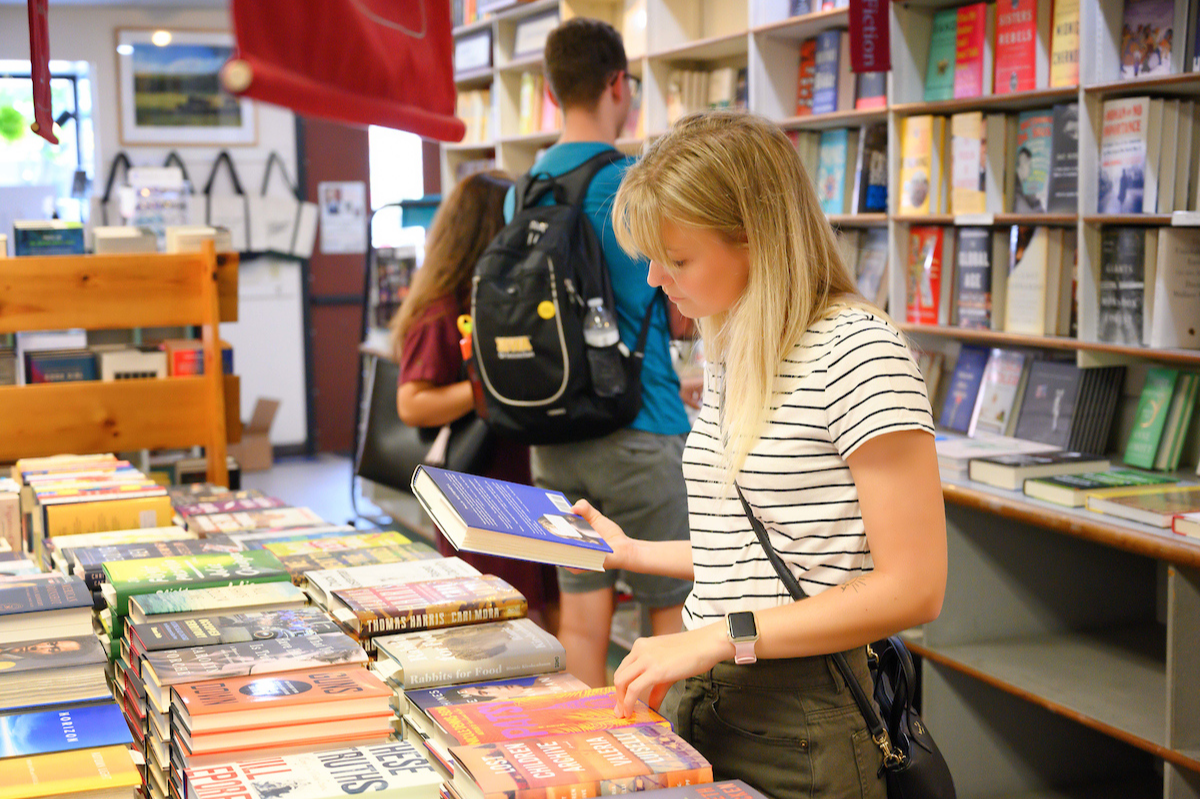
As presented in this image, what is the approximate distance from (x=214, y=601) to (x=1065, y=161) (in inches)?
89.8

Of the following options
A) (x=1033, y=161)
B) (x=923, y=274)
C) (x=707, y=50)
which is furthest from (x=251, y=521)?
(x=707, y=50)

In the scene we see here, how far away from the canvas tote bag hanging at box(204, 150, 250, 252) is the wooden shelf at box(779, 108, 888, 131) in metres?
5.41

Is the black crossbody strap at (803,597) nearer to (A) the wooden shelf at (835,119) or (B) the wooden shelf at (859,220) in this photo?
(B) the wooden shelf at (859,220)

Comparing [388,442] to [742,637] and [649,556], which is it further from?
[742,637]

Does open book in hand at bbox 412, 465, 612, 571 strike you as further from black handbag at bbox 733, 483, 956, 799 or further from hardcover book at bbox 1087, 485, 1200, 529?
hardcover book at bbox 1087, 485, 1200, 529

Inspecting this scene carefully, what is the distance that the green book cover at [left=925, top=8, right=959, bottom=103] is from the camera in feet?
10.2

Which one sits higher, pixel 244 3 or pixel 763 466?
pixel 244 3

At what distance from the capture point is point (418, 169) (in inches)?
336

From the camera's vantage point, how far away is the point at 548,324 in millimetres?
2266

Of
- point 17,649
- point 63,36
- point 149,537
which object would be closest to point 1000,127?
point 149,537

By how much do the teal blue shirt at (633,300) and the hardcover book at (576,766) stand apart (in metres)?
1.28

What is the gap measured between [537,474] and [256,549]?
29.5 inches

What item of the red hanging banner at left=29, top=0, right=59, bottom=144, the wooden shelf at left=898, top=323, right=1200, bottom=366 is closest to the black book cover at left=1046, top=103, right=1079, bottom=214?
the wooden shelf at left=898, top=323, right=1200, bottom=366

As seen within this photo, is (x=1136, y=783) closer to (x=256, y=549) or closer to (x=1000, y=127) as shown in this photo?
(x=1000, y=127)
